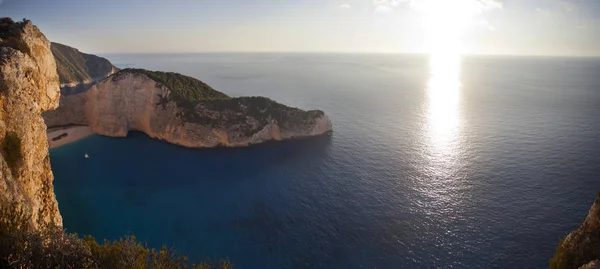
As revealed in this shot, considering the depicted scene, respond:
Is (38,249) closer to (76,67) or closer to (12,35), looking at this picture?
(12,35)

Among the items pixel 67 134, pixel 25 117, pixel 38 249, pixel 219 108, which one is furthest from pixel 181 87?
pixel 38 249

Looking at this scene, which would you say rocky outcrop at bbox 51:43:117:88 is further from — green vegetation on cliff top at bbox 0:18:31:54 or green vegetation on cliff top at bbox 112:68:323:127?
green vegetation on cliff top at bbox 0:18:31:54

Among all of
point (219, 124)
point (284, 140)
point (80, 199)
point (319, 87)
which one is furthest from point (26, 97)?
point (319, 87)

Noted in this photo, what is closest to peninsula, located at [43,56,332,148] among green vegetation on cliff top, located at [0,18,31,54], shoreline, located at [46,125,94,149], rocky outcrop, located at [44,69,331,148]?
rocky outcrop, located at [44,69,331,148]

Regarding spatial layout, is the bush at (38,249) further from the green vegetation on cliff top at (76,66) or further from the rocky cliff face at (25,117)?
the green vegetation on cliff top at (76,66)

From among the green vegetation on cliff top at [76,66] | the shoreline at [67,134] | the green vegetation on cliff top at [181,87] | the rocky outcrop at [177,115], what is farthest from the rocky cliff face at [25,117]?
the green vegetation on cliff top at [76,66]

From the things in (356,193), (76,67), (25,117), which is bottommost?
(356,193)
